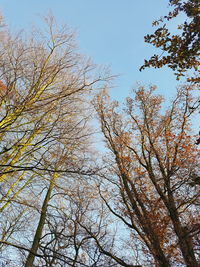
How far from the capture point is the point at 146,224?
20.7ft

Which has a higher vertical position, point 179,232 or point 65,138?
point 65,138

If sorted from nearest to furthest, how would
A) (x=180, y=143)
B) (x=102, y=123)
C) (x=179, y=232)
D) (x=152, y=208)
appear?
(x=179, y=232), (x=152, y=208), (x=180, y=143), (x=102, y=123)

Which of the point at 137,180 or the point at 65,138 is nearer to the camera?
the point at 65,138

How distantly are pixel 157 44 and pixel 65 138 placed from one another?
2580 mm

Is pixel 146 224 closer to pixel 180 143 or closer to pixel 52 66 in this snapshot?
pixel 180 143

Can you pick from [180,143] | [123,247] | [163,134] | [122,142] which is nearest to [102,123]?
[122,142]

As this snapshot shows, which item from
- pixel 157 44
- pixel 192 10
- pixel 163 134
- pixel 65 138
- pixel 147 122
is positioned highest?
pixel 147 122

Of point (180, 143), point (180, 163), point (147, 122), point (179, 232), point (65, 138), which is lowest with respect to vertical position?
point (179, 232)

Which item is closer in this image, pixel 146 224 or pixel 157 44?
pixel 157 44

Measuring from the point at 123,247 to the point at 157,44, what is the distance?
11611 millimetres

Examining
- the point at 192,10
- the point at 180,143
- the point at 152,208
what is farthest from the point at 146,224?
the point at 192,10

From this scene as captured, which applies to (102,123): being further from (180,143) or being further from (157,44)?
(157,44)

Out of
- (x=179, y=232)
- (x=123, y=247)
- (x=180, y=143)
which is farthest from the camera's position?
(x=123, y=247)

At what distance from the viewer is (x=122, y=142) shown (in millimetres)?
10047
